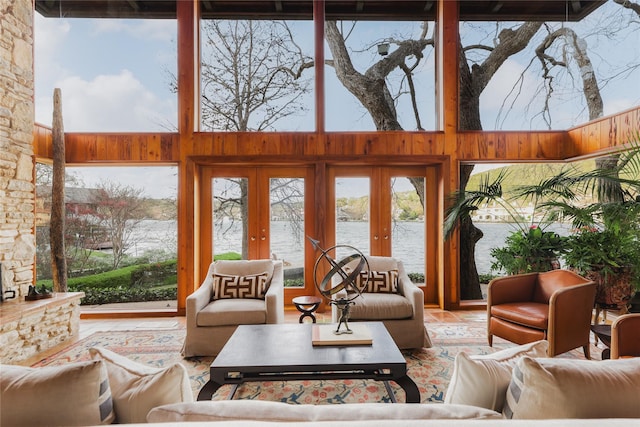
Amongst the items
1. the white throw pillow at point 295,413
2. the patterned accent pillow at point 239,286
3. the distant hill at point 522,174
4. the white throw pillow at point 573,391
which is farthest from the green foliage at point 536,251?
the white throw pillow at point 295,413

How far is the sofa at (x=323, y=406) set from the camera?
945 millimetres

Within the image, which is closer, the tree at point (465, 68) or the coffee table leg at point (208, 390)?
the coffee table leg at point (208, 390)

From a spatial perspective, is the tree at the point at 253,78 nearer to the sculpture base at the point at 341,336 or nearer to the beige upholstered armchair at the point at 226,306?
the beige upholstered armchair at the point at 226,306

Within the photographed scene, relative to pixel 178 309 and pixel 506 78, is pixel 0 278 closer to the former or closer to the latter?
pixel 178 309

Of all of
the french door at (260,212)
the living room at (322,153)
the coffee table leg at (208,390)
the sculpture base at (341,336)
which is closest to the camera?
the coffee table leg at (208,390)

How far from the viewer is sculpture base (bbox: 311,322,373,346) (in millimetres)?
2496

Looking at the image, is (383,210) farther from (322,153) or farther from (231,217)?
(231,217)

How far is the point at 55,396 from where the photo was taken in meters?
0.99

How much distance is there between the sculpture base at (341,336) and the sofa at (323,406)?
4.61 ft

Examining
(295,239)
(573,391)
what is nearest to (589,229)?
(295,239)

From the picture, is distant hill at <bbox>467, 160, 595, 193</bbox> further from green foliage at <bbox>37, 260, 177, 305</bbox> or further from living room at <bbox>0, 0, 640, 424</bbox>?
green foliage at <bbox>37, 260, 177, 305</bbox>

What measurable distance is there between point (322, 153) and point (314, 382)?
2999 millimetres

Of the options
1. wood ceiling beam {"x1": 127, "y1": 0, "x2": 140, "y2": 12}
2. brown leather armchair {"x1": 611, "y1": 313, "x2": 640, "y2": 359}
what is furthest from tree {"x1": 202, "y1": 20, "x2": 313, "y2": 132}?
brown leather armchair {"x1": 611, "y1": 313, "x2": 640, "y2": 359}

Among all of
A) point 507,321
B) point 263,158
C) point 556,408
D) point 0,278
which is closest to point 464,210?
point 507,321
